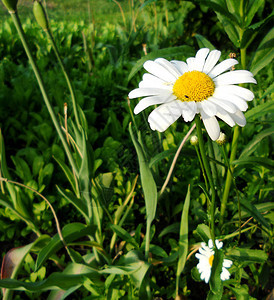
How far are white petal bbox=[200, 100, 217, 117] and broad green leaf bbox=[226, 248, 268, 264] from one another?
0.49 meters

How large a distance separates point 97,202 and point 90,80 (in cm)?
132

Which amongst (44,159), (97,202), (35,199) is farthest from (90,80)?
(97,202)

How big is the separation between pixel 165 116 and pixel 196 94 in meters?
0.09

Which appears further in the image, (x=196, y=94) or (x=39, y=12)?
(x=39, y=12)

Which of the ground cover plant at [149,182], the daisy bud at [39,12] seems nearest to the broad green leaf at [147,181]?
the ground cover plant at [149,182]

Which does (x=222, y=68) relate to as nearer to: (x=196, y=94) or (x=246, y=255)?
(x=196, y=94)

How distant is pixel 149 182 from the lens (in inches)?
35.4

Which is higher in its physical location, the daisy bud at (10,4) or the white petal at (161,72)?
the daisy bud at (10,4)

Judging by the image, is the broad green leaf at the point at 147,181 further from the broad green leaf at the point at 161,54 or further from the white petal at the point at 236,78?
the white petal at the point at 236,78

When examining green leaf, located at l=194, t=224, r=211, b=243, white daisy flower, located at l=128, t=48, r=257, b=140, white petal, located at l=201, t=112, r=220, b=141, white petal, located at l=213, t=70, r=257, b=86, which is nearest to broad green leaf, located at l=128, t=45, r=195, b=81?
white daisy flower, located at l=128, t=48, r=257, b=140

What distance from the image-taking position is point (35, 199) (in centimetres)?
135

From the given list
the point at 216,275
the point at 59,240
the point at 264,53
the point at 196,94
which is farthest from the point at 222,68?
the point at 59,240

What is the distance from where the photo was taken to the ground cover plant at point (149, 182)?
0.71 m

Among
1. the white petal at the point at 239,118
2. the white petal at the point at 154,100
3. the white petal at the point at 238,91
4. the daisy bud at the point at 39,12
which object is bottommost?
the white petal at the point at 239,118
